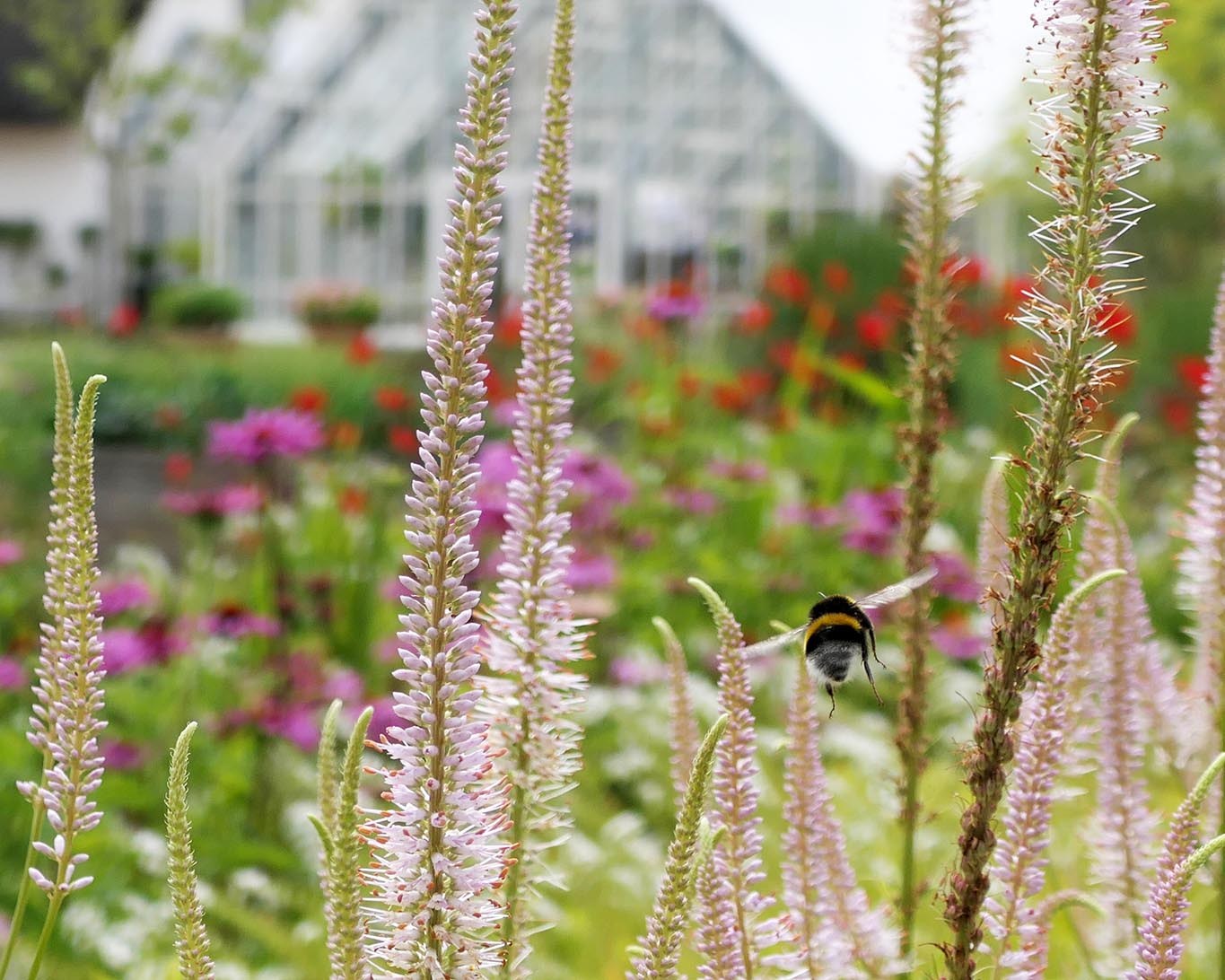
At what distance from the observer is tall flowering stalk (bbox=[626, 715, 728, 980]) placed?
3.55 ft

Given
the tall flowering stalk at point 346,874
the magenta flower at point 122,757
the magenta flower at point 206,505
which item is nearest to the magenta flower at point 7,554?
the magenta flower at point 206,505

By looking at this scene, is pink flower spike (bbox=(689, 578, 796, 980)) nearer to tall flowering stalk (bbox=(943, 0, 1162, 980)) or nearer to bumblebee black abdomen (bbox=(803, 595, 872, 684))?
tall flowering stalk (bbox=(943, 0, 1162, 980))

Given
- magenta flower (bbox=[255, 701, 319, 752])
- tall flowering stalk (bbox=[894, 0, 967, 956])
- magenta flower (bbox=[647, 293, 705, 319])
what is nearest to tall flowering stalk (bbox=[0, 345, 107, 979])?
tall flowering stalk (bbox=[894, 0, 967, 956])

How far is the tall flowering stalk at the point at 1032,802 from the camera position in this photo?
1.38 meters

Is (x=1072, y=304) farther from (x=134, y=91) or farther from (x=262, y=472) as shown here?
(x=134, y=91)

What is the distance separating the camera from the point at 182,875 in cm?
120

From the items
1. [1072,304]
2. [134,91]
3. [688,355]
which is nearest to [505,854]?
[1072,304]

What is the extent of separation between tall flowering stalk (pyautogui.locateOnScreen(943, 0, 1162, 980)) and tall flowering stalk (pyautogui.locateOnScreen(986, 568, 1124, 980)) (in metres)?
0.16

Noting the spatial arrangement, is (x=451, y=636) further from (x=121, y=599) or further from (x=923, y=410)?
(x=121, y=599)

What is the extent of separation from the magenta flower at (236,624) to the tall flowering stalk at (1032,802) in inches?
187

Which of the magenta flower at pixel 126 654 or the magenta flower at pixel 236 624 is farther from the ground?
the magenta flower at pixel 236 624

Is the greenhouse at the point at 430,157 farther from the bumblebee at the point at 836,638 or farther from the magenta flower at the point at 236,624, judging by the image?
the bumblebee at the point at 836,638

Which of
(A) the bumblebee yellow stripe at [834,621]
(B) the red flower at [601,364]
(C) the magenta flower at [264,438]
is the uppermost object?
(A) the bumblebee yellow stripe at [834,621]

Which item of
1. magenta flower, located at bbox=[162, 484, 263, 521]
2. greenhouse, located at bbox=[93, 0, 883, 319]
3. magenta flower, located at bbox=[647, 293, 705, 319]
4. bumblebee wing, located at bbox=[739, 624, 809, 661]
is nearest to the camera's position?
bumblebee wing, located at bbox=[739, 624, 809, 661]
